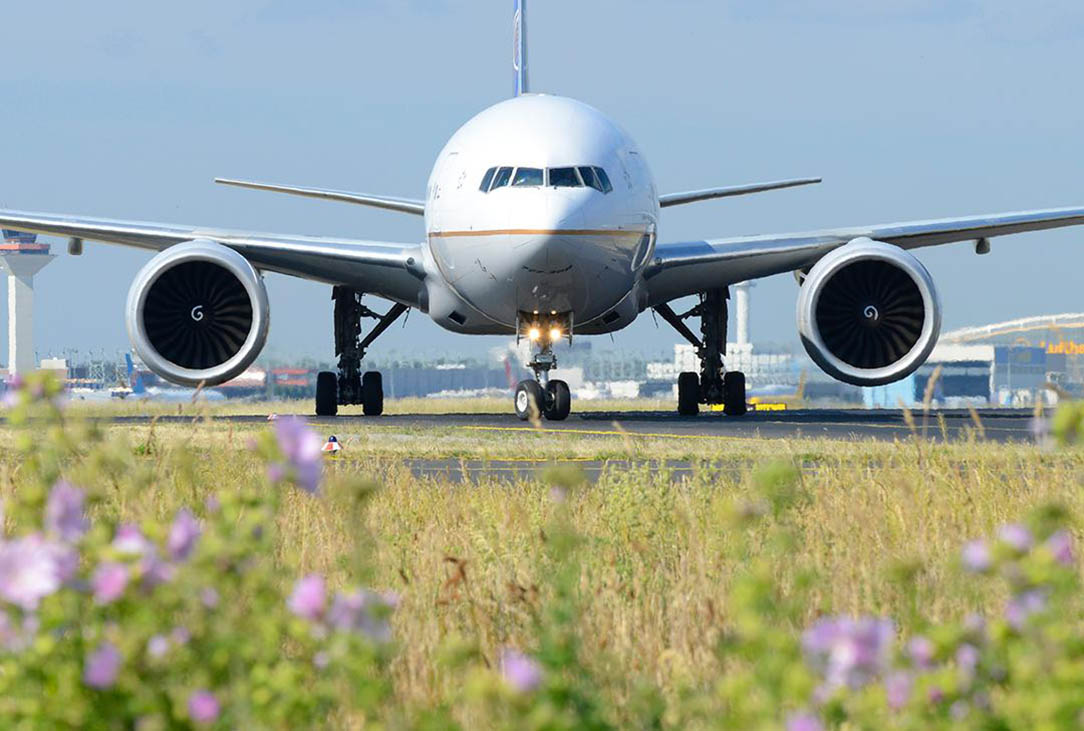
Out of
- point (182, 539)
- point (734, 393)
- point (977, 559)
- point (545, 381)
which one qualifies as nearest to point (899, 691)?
point (977, 559)

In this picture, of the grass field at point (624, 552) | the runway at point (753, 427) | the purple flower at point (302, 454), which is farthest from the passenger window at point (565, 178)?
the purple flower at point (302, 454)

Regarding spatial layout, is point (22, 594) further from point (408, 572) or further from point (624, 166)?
point (624, 166)

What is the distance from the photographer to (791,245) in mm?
21484

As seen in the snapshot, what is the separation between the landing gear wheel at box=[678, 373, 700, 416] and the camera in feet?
79.8

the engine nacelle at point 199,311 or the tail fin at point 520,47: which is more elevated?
the tail fin at point 520,47

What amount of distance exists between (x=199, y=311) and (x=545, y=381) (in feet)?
14.2

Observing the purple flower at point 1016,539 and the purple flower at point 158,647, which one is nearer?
the purple flower at point 1016,539

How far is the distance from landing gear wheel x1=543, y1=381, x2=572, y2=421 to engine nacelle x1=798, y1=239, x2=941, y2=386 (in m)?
3.03

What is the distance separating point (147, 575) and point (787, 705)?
1478 mm

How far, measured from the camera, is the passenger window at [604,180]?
18.6 m

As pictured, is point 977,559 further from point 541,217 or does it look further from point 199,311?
point 199,311

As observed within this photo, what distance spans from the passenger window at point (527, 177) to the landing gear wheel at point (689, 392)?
658cm

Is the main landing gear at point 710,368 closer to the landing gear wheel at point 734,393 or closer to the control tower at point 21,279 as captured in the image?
the landing gear wheel at point 734,393

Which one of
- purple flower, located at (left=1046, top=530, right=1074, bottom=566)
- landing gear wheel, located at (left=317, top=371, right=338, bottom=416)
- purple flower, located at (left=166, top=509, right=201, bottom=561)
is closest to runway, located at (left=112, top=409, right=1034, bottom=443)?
landing gear wheel, located at (left=317, top=371, right=338, bottom=416)
